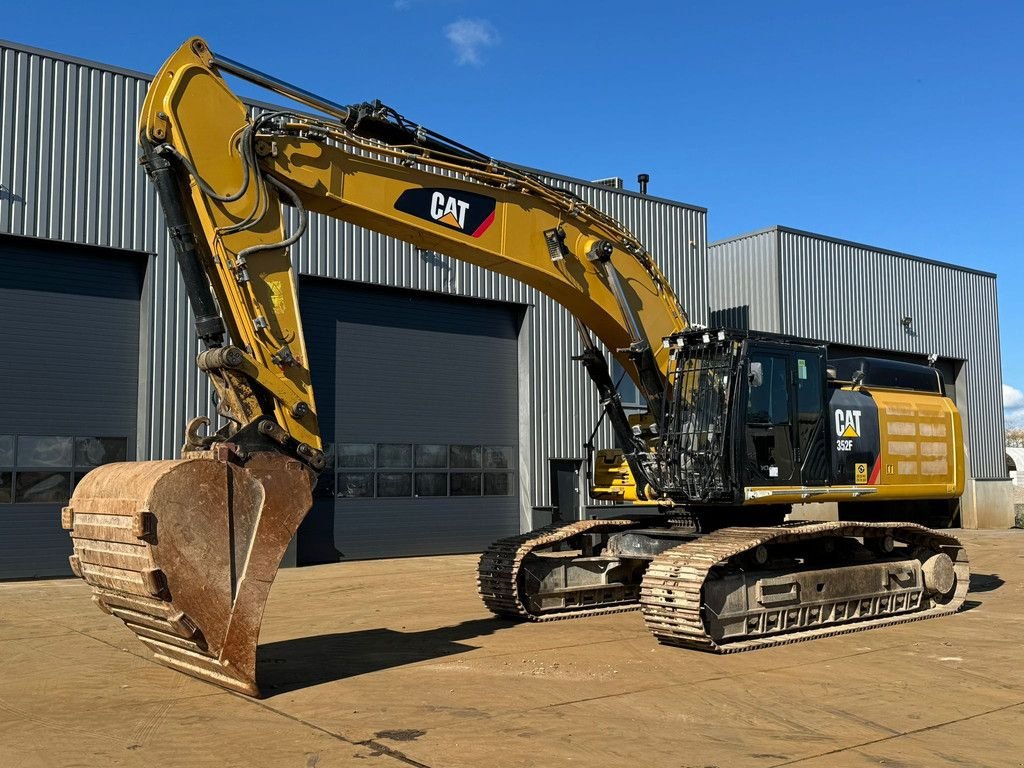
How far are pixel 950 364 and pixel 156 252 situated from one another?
1042 inches

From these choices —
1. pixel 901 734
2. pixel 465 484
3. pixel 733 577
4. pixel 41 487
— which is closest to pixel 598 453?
pixel 733 577

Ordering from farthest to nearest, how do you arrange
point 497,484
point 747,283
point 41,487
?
point 747,283 → point 497,484 → point 41,487

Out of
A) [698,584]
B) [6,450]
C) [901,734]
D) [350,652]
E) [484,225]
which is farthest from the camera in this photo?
[6,450]

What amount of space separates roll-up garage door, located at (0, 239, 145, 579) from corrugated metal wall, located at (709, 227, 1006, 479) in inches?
696

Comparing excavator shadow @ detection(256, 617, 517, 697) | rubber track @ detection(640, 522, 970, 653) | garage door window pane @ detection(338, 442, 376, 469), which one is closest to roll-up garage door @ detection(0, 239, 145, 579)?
garage door window pane @ detection(338, 442, 376, 469)

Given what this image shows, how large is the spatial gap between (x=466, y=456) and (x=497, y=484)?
1.07m

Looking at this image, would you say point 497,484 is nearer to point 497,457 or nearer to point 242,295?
point 497,457

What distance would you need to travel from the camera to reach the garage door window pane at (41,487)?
56.8 feet

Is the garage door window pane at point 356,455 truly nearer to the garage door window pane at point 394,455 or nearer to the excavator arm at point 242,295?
the garage door window pane at point 394,455

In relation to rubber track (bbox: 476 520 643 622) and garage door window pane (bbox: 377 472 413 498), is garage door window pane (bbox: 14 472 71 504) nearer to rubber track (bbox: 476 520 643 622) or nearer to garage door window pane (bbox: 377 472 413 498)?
garage door window pane (bbox: 377 472 413 498)

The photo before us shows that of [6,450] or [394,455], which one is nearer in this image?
[6,450]

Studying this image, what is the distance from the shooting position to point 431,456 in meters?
22.2

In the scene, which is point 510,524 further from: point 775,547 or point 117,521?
point 117,521

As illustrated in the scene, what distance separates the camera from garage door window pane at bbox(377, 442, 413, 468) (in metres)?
21.3
